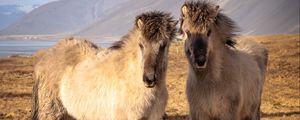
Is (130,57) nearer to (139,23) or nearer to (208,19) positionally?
(139,23)

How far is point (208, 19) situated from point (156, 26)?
119cm

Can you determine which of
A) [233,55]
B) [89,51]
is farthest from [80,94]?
[233,55]

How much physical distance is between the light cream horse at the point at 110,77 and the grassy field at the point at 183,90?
14.5 feet

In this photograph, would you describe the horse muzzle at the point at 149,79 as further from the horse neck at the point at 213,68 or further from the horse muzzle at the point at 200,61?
the horse neck at the point at 213,68

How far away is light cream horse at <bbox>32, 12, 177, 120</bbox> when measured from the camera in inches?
269

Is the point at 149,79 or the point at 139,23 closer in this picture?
the point at 149,79

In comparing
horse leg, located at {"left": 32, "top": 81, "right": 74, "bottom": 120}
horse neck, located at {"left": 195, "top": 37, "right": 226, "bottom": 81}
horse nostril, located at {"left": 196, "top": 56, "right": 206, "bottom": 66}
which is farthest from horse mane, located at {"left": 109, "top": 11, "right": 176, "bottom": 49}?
horse leg, located at {"left": 32, "top": 81, "right": 74, "bottom": 120}

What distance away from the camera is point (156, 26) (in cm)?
684

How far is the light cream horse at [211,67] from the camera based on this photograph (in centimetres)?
739

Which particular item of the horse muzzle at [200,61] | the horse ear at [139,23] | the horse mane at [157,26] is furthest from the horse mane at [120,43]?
the horse muzzle at [200,61]

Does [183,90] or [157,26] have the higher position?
[157,26]

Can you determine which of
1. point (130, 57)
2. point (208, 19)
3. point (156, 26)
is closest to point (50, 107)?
point (130, 57)

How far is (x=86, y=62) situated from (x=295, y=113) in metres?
9.23

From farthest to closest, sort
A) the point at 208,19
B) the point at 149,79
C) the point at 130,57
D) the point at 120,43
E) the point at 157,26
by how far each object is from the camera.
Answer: the point at 120,43, the point at 208,19, the point at 130,57, the point at 157,26, the point at 149,79
